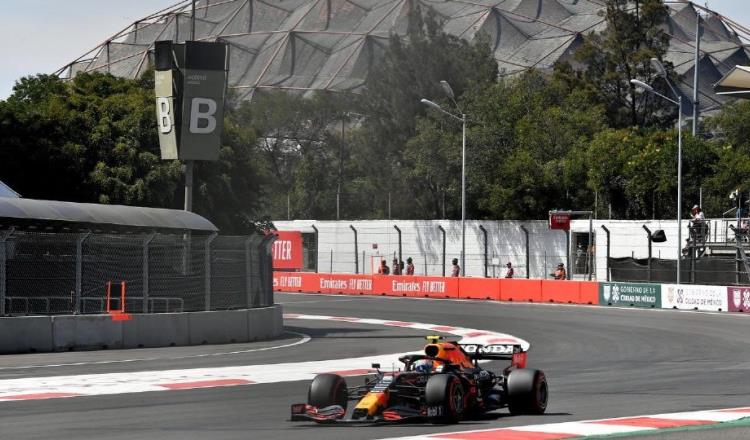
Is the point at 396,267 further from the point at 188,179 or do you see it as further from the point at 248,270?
the point at 248,270

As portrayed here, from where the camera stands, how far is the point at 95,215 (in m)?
32.5

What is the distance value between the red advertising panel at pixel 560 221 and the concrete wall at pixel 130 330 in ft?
91.9

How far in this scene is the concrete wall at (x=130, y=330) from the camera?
2419 centimetres

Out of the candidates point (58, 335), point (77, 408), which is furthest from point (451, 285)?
point (77, 408)

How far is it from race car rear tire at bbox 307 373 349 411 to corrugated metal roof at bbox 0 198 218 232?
1780cm

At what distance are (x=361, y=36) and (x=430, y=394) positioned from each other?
119646 mm

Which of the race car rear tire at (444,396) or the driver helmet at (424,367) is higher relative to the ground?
the driver helmet at (424,367)

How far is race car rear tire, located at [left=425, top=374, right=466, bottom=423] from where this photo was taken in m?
12.9

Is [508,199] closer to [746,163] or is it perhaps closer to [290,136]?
[746,163]

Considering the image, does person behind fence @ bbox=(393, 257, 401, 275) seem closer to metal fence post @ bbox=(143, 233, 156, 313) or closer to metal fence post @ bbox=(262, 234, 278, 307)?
metal fence post @ bbox=(262, 234, 278, 307)

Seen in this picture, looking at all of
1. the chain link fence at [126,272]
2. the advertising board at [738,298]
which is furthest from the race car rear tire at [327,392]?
the advertising board at [738,298]

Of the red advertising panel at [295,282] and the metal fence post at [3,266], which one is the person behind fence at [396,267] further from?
the metal fence post at [3,266]

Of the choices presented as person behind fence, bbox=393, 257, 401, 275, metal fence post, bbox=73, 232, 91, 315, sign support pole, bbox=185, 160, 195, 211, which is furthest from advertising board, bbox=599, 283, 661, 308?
metal fence post, bbox=73, 232, 91, 315

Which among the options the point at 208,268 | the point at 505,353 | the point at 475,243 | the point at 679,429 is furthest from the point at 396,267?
the point at 679,429
